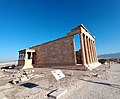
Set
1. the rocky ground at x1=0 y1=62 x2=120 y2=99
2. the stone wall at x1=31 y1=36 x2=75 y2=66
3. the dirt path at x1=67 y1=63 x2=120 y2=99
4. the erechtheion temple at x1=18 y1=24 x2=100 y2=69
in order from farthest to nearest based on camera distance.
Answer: the stone wall at x1=31 y1=36 x2=75 y2=66, the erechtheion temple at x1=18 y1=24 x2=100 y2=69, the rocky ground at x1=0 y1=62 x2=120 y2=99, the dirt path at x1=67 y1=63 x2=120 y2=99

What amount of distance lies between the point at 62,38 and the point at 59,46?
163 centimetres

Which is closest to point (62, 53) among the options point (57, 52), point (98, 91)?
point (57, 52)

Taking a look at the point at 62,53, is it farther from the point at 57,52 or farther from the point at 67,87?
the point at 67,87

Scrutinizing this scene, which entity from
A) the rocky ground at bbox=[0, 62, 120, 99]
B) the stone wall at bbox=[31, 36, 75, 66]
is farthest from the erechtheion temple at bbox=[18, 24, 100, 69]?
the rocky ground at bbox=[0, 62, 120, 99]

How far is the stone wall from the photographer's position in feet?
49.2

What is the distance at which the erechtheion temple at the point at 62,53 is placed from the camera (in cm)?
1451

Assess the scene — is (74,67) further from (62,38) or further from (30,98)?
(30,98)

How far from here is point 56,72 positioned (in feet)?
18.8

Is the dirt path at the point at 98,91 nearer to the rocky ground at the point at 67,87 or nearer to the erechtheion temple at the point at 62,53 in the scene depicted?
the rocky ground at the point at 67,87

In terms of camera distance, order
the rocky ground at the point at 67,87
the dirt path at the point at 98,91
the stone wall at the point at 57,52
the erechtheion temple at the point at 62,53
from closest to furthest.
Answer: the dirt path at the point at 98,91
the rocky ground at the point at 67,87
the erechtheion temple at the point at 62,53
the stone wall at the point at 57,52

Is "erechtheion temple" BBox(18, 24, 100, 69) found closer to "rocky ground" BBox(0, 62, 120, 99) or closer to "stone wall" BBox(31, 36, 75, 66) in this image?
"stone wall" BBox(31, 36, 75, 66)

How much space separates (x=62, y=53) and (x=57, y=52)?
127 cm

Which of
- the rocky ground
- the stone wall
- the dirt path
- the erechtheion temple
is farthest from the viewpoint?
the stone wall

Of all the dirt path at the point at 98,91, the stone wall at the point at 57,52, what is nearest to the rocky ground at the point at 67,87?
the dirt path at the point at 98,91
